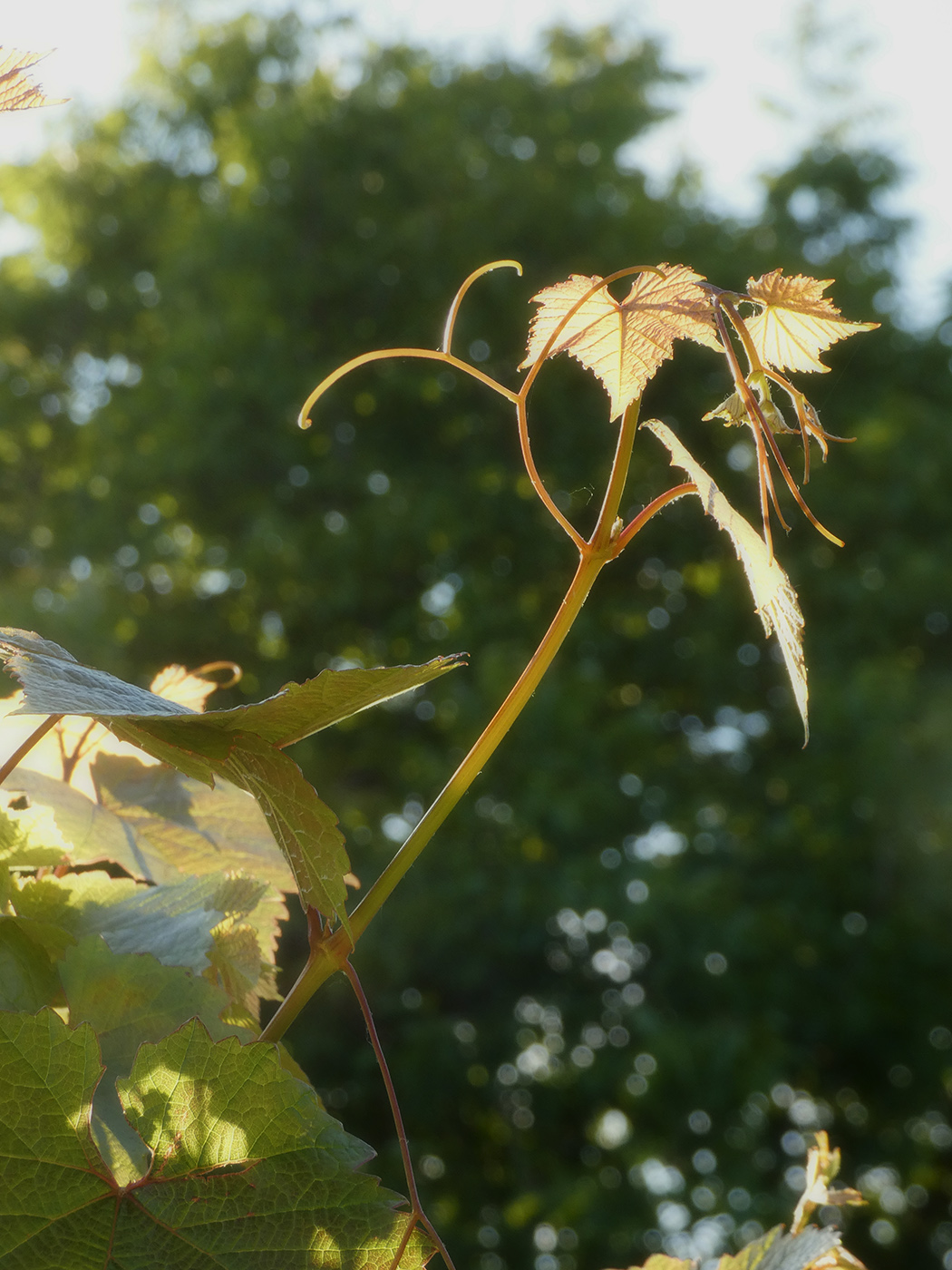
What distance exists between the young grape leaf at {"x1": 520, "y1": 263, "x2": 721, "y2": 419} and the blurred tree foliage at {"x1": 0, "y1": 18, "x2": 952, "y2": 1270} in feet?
8.27

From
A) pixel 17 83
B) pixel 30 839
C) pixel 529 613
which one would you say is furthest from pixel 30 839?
pixel 529 613

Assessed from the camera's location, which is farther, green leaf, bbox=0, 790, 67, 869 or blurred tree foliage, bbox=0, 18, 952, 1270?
blurred tree foliage, bbox=0, 18, 952, 1270

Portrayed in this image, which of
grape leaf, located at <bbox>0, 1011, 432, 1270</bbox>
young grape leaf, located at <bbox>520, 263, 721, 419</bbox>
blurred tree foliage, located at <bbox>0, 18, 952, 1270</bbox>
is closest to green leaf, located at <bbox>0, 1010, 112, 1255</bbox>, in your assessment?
grape leaf, located at <bbox>0, 1011, 432, 1270</bbox>

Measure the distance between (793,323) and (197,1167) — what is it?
14cm

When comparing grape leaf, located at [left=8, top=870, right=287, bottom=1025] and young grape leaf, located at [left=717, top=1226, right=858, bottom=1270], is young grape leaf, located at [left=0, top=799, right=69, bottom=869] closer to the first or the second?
grape leaf, located at [left=8, top=870, right=287, bottom=1025]

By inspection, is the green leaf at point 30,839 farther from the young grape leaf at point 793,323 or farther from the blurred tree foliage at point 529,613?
the blurred tree foliage at point 529,613

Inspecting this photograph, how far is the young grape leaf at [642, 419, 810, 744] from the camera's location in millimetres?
157

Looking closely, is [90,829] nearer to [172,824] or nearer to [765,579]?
[172,824]

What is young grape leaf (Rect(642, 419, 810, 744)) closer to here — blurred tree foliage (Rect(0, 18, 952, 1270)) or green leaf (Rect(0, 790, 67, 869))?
green leaf (Rect(0, 790, 67, 869))

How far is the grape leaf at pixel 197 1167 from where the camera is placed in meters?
0.13

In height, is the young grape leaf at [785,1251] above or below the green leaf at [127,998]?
below

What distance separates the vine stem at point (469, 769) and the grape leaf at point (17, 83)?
0.08 meters

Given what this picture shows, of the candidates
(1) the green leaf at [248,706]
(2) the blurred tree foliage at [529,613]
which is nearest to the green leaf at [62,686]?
(1) the green leaf at [248,706]

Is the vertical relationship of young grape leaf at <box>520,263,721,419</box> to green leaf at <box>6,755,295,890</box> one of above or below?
above
